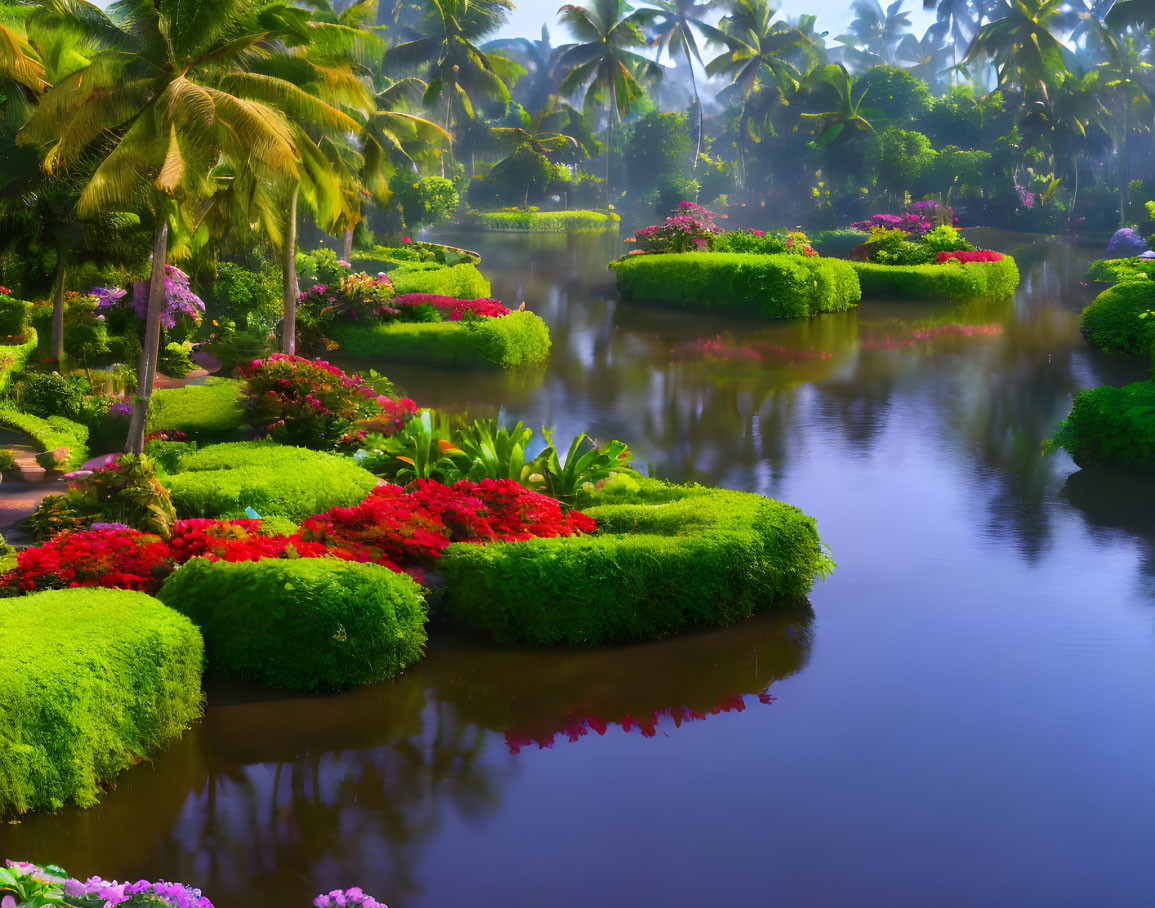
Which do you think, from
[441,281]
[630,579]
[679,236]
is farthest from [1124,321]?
[630,579]

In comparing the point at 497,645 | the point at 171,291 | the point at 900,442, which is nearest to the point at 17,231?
the point at 171,291

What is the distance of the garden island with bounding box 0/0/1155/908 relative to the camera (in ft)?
18.2

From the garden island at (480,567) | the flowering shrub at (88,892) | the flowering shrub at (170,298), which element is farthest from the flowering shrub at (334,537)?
the flowering shrub at (170,298)

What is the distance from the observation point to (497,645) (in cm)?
799

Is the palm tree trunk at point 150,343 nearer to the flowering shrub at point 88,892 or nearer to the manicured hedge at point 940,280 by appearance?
the flowering shrub at point 88,892

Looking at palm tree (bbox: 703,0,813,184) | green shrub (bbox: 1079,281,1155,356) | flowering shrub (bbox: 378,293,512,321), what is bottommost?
flowering shrub (bbox: 378,293,512,321)

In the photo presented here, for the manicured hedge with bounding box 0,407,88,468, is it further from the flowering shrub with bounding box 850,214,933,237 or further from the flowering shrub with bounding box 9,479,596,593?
the flowering shrub with bounding box 850,214,933,237

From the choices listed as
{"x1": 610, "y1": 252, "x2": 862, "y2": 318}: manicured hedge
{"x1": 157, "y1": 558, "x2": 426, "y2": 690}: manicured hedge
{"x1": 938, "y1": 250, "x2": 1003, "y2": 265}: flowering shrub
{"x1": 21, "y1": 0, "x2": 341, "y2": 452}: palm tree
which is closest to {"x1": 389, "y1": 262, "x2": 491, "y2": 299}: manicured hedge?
{"x1": 610, "y1": 252, "x2": 862, "y2": 318}: manicured hedge

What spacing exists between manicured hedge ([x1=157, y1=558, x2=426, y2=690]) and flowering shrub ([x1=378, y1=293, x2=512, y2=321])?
13.9m

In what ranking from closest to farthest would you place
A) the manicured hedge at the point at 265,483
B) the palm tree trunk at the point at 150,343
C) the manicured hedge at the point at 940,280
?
1. the manicured hedge at the point at 265,483
2. the palm tree trunk at the point at 150,343
3. the manicured hedge at the point at 940,280

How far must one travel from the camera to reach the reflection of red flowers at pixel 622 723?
668 cm

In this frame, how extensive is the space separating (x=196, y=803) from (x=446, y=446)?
5.97 metres

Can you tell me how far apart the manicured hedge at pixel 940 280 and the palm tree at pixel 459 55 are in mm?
26327

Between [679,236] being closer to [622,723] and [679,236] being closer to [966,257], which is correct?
[966,257]
